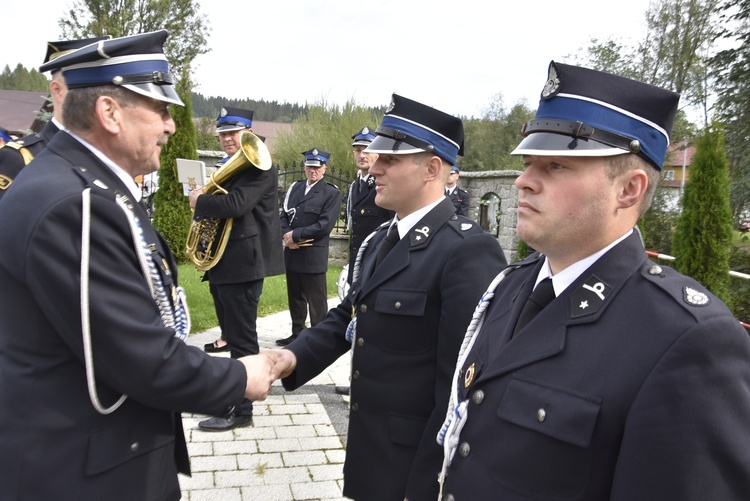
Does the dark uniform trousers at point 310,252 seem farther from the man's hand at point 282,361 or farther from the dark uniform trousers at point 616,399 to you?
the dark uniform trousers at point 616,399

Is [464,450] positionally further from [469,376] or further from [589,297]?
[589,297]

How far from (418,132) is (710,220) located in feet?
20.8

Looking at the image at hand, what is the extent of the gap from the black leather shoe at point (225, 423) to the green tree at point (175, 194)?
814 cm

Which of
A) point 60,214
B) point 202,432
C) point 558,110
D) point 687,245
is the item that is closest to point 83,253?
point 60,214

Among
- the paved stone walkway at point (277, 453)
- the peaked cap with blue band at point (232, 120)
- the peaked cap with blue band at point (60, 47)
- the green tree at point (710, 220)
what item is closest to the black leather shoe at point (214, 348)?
the paved stone walkway at point (277, 453)

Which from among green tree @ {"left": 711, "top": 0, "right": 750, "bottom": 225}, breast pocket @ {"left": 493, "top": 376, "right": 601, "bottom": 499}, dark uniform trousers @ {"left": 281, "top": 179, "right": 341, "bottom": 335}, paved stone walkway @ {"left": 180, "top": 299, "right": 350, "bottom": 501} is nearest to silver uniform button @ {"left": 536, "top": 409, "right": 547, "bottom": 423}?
breast pocket @ {"left": 493, "top": 376, "right": 601, "bottom": 499}

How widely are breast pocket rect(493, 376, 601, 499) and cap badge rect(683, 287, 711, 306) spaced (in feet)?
1.04

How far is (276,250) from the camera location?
215 inches

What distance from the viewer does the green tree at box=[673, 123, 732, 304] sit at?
746 cm

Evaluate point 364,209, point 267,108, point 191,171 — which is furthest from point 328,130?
point 267,108

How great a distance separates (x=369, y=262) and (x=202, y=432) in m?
2.52

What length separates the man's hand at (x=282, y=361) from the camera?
246 cm

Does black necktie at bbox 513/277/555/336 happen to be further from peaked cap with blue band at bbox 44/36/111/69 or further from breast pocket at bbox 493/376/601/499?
peaked cap with blue band at bbox 44/36/111/69

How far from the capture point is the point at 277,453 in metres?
4.15
